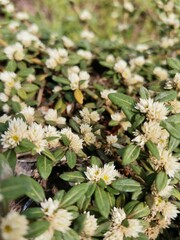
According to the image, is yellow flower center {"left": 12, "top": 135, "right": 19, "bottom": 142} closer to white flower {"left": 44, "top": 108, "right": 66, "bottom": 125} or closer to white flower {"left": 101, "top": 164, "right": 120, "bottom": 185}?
white flower {"left": 101, "top": 164, "right": 120, "bottom": 185}

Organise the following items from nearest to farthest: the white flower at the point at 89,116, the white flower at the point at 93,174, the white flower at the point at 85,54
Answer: the white flower at the point at 93,174 < the white flower at the point at 89,116 < the white flower at the point at 85,54

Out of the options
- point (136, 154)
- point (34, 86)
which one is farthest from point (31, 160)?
point (136, 154)

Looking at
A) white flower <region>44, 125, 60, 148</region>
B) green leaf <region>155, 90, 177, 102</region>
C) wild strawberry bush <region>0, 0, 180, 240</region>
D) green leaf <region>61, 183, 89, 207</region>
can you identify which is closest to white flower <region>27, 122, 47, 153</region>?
wild strawberry bush <region>0, 0, 180, 240</region>

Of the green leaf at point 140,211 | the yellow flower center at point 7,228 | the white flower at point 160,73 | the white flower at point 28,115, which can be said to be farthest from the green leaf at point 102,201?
the white flower at point 160,73

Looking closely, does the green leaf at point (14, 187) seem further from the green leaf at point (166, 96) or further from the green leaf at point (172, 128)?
the green leaf at point (166, 96)

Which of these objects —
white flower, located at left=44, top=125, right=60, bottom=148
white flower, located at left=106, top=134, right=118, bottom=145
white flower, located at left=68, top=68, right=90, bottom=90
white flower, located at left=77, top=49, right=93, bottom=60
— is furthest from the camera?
white flower, located at left=77, top=49, right=93, bottom=60

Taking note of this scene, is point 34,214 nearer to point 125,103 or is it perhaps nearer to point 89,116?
point 125,103
